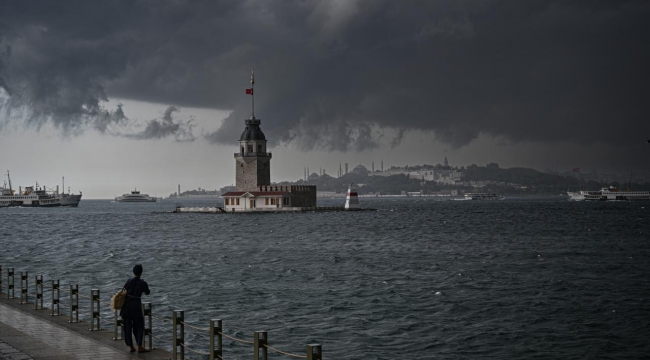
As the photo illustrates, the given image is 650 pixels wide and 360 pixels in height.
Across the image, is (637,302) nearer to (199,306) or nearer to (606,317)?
(606,317)

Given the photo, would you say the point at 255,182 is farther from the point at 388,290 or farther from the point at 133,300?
the point at 133,300

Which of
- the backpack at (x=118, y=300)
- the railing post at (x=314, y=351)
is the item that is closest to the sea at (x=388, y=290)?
the backpack at (x=118, y=300)

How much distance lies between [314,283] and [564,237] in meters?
49.1

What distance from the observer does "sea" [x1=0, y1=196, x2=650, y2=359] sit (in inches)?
1046

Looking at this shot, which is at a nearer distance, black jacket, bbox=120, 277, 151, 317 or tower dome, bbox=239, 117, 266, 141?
black jacket, bbox=120, 277, 151, 317

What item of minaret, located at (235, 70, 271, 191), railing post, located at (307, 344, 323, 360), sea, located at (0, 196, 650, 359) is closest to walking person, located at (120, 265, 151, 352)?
sea, located at (0, 196, 650, 359)

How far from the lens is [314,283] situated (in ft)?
141

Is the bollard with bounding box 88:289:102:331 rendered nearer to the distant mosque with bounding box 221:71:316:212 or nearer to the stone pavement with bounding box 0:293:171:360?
the stone pavement with bounding box 0:293:171:360

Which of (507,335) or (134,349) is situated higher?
(134,349)

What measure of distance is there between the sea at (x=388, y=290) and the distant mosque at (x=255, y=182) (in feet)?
216

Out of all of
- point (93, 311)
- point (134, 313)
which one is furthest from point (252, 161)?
point (134, 313)

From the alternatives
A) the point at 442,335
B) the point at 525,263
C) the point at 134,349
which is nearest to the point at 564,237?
the point at 525,263

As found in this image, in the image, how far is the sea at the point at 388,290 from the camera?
87.2ft

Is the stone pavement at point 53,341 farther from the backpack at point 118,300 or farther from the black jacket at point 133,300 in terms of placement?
the backpack at point 118,300
